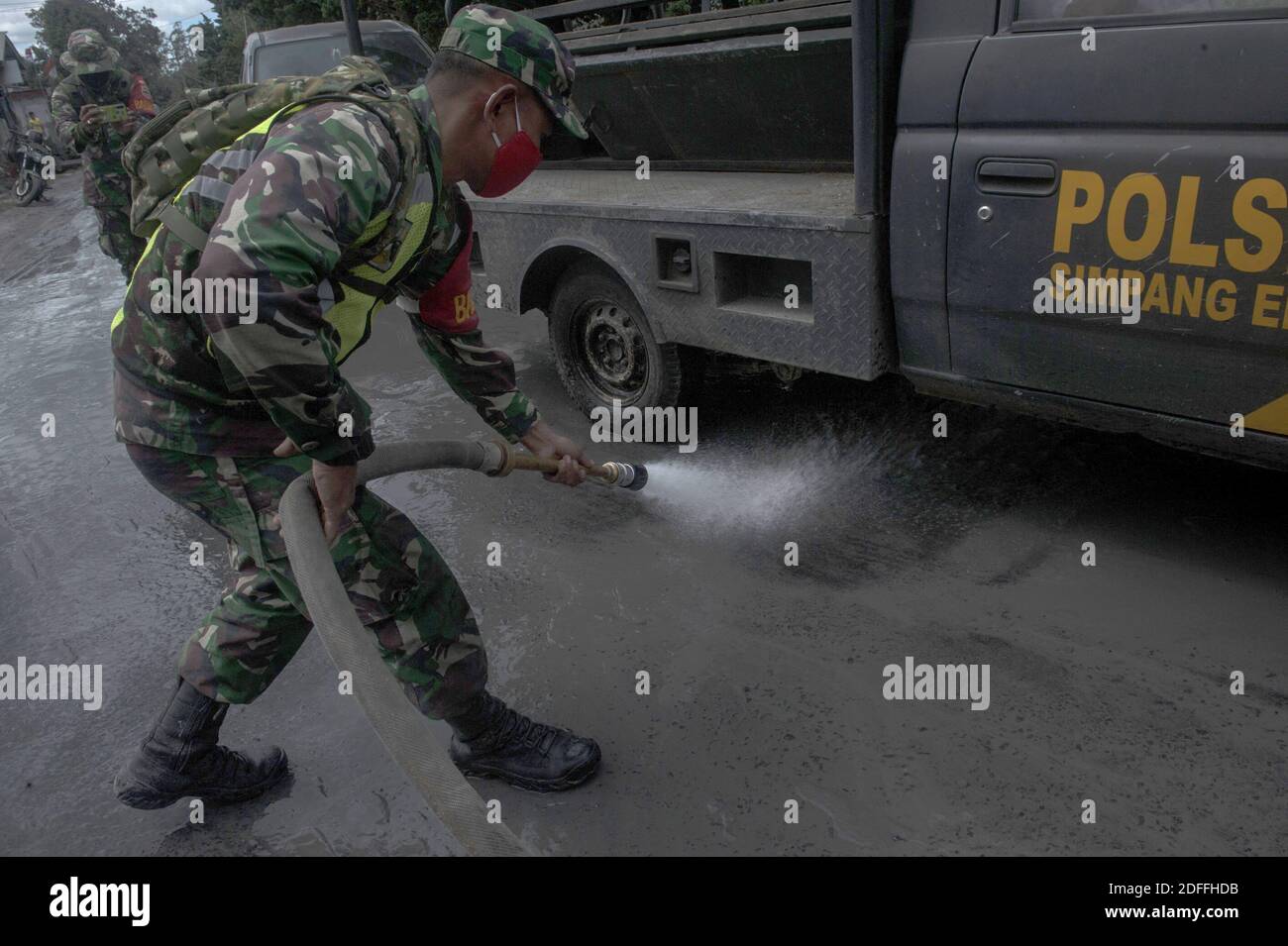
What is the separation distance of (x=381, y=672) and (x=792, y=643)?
1.53 m

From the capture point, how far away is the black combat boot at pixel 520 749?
2.47 metres

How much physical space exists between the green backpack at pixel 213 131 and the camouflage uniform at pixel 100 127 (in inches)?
208

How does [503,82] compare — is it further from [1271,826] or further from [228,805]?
[1271,826]

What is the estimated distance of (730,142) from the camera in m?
4.34

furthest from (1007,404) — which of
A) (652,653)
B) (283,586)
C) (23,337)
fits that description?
(23,337)

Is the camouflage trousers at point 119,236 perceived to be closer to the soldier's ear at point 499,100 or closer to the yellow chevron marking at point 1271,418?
the soldier's ear at point 499,100

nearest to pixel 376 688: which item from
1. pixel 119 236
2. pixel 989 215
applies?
pixel 989 215

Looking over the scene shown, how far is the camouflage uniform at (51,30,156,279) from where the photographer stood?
22.0 feet

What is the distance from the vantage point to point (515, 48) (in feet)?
6.25

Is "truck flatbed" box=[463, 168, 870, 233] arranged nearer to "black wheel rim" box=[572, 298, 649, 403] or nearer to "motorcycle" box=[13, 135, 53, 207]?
"black wheel rim" box=[572, 298, 649, 403]

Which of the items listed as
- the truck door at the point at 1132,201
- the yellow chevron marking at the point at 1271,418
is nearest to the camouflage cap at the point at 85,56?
the truck door at the point at 1132,201

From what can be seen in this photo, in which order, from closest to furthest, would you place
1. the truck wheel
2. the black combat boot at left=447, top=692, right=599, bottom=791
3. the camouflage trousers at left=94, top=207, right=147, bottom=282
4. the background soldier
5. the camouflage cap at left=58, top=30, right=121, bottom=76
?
1. the background soldier
2. the black combat boot at left=447, top=692, right=599, bottom=791
3. the truck wheel
4. the camouflage cap at left=58, top=30, right=121, bottom=76
5. the camouflage trousers at left=94, top=207, right=147, bottom=282

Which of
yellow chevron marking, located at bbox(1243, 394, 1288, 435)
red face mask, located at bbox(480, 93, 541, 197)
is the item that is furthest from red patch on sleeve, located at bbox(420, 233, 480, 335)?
yellow chevron marking, located at bbox(1243, 394, 1288, 435)

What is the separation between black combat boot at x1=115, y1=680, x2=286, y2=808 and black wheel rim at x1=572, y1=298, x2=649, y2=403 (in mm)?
2400
